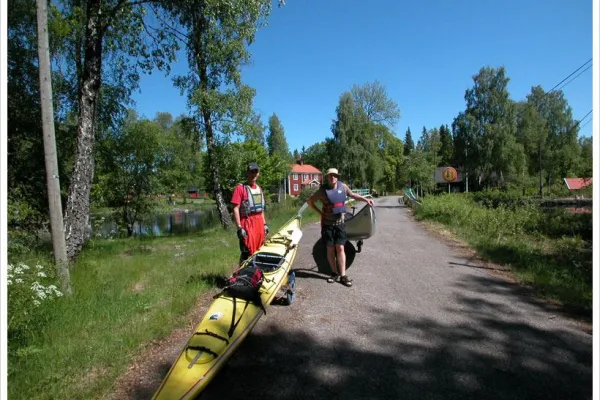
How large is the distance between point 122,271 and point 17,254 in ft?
6.66

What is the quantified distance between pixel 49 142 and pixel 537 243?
12.2 m

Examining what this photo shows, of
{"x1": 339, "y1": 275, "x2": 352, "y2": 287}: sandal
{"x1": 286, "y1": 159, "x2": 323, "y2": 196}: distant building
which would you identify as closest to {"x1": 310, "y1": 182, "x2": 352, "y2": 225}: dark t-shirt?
{"x1": 339, "y1": 275, "x2": 352, "y2": 287}: sandal

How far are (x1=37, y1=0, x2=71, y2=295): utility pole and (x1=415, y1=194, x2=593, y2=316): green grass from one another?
24.0 ft

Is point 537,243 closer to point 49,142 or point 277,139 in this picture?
point 49,142

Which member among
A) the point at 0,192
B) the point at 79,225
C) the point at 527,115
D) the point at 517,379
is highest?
the point at 527,115

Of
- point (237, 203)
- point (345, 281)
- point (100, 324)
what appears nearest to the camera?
point (100, 324)

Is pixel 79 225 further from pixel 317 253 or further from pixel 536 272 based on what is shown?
pixel 536 272

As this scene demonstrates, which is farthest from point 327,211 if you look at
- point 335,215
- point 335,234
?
point 335,234

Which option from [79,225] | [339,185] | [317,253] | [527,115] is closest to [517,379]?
[339,185]

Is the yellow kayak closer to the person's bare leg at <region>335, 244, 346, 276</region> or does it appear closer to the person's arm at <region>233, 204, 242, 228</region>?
the person's arm at <region>233, 204, 242, 228</region>

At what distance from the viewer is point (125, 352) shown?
361cm

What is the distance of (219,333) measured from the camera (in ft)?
10.7

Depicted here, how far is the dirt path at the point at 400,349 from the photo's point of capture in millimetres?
2965

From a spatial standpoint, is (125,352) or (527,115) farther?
(527,115)
